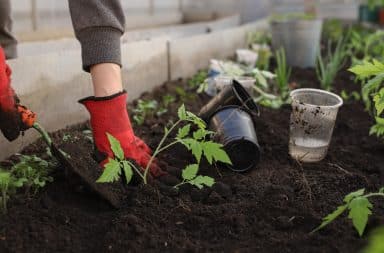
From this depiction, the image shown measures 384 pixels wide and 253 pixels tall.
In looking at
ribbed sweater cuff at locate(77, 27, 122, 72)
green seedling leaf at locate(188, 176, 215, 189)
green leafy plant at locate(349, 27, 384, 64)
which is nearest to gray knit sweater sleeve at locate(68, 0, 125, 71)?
ribbed sweater cuff at locate(77, 27, 122, 72)

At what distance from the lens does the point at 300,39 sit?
3.85 meters

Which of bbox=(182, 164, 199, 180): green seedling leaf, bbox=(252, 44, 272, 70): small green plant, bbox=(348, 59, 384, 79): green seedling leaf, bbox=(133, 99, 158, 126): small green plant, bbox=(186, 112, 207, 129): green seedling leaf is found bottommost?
bbox=(133, 99, 158, 126): small green plant

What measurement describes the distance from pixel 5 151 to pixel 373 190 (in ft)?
4.42

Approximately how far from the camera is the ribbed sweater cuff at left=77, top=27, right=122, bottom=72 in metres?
1.67

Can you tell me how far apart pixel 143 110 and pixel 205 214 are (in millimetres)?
1079

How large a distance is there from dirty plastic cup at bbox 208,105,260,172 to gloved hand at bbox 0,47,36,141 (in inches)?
26.0

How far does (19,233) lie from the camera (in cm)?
129

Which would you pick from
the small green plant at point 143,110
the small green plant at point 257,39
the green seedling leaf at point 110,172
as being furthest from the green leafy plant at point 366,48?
the green seedling leaf at point 110,172

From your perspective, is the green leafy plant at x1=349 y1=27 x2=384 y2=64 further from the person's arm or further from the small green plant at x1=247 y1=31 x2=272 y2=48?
the person's arm

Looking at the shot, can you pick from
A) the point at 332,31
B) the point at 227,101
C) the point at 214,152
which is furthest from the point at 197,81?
the point at 332,31

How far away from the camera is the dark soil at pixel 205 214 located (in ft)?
4.18

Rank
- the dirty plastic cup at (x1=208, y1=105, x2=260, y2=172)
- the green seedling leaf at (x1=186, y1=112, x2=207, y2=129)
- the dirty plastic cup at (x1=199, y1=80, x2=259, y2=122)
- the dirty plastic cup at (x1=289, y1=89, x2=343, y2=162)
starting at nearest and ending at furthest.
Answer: the green seedling leaf at (x1=186, y1=112, x2=207, y2=129) < the dirty plastic cup at (x1=208, y1=105, x2=260, y2=172) < the dirty plastic cup at (x1=289, y1=89, x2=343, y2=162) < the dirty plastic cup at (x1=199, y1=80, x2=259, y2=122)

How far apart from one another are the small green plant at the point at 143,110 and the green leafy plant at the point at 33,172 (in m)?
0.75

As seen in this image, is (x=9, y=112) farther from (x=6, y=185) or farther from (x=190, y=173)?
(x=190, y=173)
